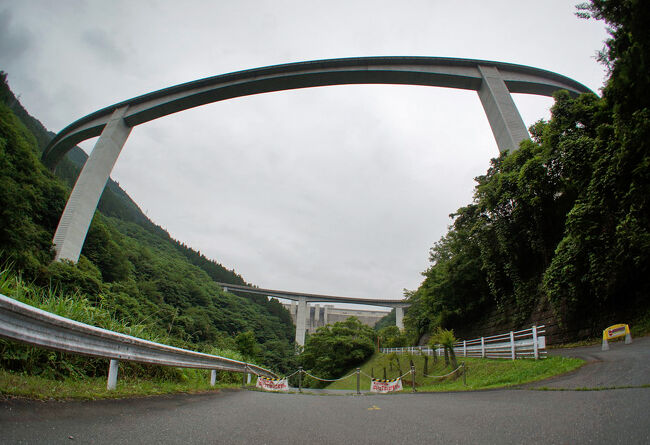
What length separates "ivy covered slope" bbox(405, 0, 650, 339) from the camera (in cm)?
1025

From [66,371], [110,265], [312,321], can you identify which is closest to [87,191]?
[110,265]

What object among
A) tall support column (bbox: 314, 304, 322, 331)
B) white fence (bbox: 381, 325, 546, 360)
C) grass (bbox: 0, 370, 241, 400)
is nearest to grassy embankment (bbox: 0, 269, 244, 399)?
grass (bbox: 0, 370, 241, 400)

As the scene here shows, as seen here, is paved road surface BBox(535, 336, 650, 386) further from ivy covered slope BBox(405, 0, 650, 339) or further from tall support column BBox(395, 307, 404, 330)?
tall support column BBox(395, 307, 404, 330)

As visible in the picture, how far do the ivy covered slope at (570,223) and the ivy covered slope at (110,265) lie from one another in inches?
580

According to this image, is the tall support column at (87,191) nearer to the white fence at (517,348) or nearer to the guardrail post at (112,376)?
the guardrail post at (112,376)

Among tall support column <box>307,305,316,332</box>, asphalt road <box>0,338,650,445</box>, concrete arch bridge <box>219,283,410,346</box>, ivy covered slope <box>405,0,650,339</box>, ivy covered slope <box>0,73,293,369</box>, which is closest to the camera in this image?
asphalt road <box>0,338,650,445</box>

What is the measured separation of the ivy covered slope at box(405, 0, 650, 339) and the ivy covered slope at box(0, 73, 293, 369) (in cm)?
1473

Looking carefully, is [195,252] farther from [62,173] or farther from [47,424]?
[47,424]

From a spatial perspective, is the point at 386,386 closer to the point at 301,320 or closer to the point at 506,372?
the point at 506,372

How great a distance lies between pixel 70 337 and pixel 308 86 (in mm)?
18563

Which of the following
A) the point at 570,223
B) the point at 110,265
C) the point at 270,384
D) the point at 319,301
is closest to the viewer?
the point at 270,384

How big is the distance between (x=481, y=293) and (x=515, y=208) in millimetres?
8242

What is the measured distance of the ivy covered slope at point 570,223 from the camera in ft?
33.6

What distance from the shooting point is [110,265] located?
27.1 meters
